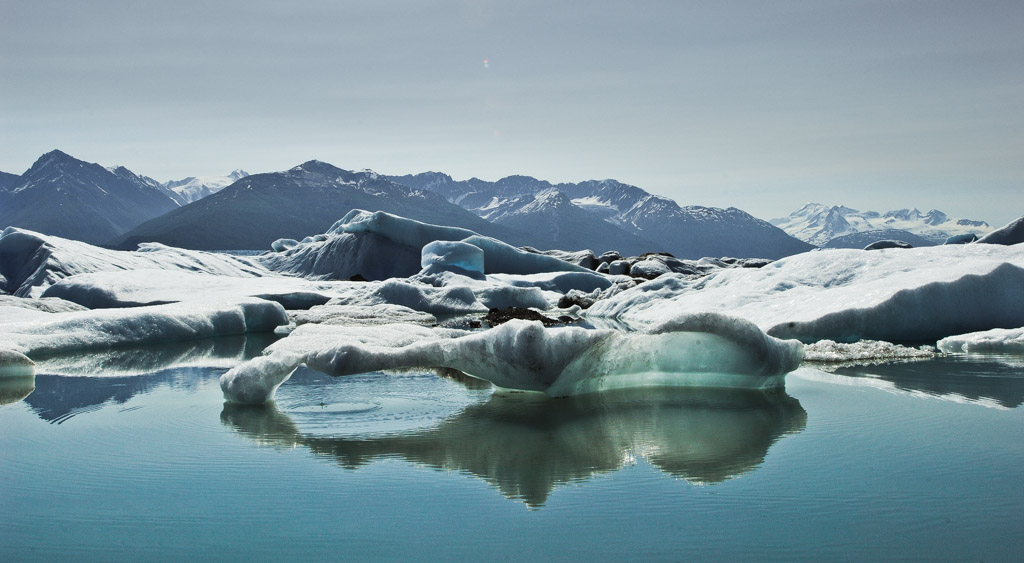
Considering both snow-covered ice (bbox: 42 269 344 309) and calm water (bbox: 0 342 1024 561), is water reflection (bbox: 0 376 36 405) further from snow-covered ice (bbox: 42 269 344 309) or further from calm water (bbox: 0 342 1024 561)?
snow-covered ice (bbox: 42 269 344 309)

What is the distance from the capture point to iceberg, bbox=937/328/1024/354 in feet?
25.7

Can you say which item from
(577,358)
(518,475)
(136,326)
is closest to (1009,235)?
(577,358)

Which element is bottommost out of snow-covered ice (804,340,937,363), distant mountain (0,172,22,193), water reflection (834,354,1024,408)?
water reflection (834,354,1024,408)

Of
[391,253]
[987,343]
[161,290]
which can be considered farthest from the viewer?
[391,253]

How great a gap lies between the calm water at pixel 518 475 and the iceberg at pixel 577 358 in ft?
0.64

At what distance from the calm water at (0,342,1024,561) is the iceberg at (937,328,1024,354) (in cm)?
260

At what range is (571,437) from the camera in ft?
13.8

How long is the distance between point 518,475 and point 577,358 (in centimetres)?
158

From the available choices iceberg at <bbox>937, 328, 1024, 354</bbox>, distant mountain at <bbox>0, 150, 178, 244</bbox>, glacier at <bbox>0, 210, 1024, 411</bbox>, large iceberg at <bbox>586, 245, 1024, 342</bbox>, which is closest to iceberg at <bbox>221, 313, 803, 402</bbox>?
glacier at <bbox>0, 210, 1024, 411</bbox>

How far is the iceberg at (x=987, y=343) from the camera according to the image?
782 centimetres

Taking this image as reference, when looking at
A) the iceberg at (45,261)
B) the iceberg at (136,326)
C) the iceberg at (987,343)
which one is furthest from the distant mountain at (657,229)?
the iceberg at (987,343)

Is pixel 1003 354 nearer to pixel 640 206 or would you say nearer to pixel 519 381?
pixel 519 381

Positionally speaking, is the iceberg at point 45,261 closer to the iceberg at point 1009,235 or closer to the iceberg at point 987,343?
the iceberg at point 987,343

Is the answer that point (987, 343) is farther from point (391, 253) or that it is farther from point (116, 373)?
point (391, 253)
